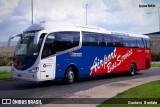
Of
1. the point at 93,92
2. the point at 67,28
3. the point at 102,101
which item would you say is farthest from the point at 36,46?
the point at 102,101

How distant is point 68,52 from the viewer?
1902cm

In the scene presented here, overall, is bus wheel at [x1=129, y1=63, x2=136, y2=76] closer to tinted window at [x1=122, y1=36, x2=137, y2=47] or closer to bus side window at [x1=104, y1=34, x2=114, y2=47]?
tinted window at [x1=122, y1=36, x2=137, y2=47]

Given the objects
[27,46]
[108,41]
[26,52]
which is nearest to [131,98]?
[26,52]

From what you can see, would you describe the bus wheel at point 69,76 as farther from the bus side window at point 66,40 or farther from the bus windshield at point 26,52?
the bus windshield at point 26,52

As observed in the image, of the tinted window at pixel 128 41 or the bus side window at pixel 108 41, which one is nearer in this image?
the bus side window at pixel 108 41

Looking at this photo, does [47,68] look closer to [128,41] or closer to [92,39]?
[92,39]

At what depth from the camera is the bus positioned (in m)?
17.1

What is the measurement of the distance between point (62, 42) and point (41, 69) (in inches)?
90.4

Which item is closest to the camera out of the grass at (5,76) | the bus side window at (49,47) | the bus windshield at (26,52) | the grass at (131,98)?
the grass at (131,98)

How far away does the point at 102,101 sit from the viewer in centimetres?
1187

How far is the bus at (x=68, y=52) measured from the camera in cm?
1709

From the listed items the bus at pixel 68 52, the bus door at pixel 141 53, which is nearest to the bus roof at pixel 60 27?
the bus at pixel 68 52

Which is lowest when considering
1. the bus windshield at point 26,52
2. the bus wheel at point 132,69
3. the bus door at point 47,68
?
the bus wheel at point 132,69

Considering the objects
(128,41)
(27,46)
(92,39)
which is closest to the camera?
(27,46)
